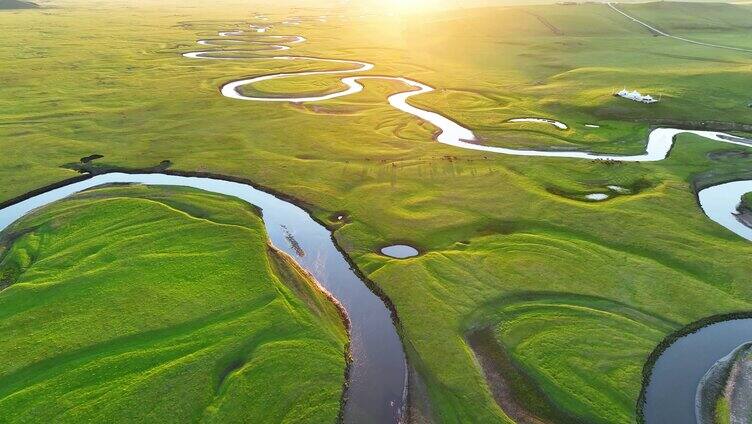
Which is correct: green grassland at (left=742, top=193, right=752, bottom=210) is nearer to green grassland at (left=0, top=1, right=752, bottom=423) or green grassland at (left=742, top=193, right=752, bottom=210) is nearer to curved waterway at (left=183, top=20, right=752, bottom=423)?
curved waterway at (left=183, top=20, right=752, bottom=423)

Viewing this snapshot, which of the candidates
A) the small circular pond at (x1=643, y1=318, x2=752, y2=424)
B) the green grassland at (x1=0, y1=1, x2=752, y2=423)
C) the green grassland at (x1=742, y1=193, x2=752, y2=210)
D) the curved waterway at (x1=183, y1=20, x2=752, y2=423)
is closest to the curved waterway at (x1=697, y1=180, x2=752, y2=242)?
the curved waterway at (x1=183, y1=20, x2=752, y2=423)

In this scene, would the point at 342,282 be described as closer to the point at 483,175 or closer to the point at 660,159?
the point at 483,175

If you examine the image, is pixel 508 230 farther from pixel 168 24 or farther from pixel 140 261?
pixel 168 24

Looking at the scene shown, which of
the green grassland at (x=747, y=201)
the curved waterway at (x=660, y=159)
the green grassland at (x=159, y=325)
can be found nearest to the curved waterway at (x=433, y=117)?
the curved waterway at (x=660, y=159)

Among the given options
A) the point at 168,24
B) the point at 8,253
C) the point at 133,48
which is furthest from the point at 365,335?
the point at 168,24

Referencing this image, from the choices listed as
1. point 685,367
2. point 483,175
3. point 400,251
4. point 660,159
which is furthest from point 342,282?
point 660,159

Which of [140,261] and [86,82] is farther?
[86,82]

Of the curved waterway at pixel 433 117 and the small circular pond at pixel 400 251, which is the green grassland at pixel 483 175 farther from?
the curved waterway at pixel 433 117
